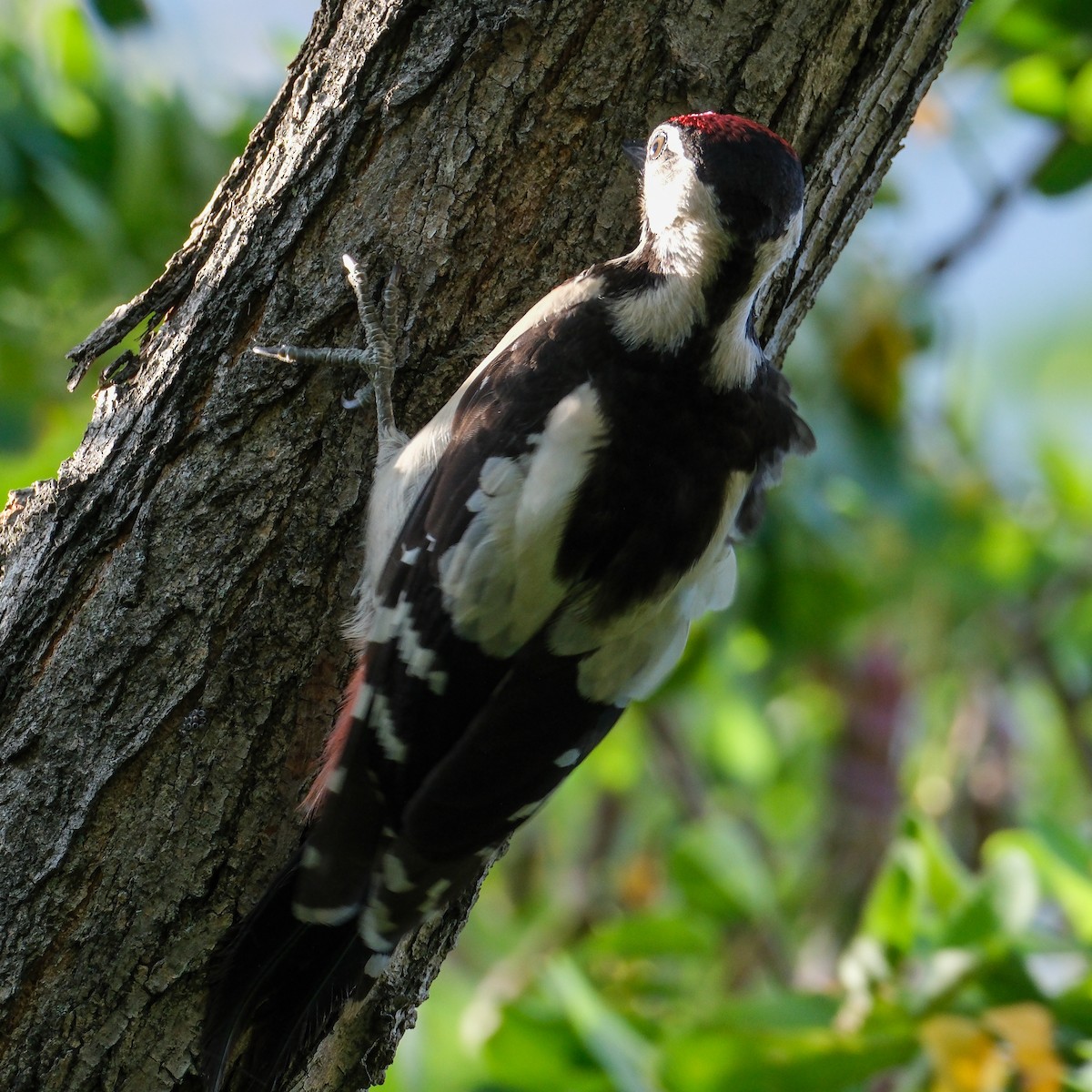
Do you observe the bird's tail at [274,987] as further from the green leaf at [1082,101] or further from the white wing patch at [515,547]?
the green leaf at [1082,101]

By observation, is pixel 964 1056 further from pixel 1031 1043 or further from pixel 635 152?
pixel 635 152

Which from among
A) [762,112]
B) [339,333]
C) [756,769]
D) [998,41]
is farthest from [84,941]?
[998,41]

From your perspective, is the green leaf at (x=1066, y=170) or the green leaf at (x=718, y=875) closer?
the green leaf at (x=718, y=875)

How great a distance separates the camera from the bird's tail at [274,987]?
1888 millimetres

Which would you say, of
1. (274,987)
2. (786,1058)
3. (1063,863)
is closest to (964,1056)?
(786,1058)

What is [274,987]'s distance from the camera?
1943 millimetres

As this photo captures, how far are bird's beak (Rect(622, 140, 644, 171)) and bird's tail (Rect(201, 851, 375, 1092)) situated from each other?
4.01 ft

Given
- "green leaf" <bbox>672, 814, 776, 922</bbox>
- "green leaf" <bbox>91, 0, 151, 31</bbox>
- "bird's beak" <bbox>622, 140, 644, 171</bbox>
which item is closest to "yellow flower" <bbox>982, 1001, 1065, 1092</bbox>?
"green leaf" <bbox>672, 814, 776, 922</bbox>

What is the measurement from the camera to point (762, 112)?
204 cm

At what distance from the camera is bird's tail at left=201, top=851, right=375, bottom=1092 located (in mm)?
1888

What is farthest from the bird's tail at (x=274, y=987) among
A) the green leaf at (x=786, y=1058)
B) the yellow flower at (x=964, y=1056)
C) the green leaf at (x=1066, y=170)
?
the green leaf at (x=1066, y=170)

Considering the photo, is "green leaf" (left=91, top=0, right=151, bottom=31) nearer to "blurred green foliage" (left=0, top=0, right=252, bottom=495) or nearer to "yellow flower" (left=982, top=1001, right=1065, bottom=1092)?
"blurred green foliage" (left=0, top=0, right=252, bottom=495)

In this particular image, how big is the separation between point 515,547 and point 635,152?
2.18ft

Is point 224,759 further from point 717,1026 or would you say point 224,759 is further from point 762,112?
point 717,1026
